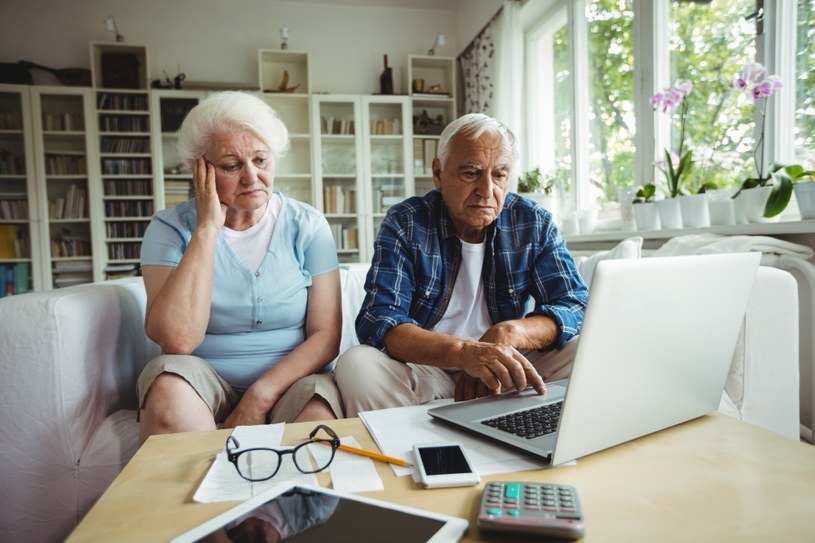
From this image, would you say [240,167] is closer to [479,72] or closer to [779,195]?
[779,195]

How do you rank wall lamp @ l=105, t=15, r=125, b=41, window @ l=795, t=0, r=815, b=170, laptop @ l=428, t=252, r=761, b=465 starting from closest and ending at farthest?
1. laptop @ l=428, t=252, r=761, b=465
2. window @ l=795, t=0, r=815, b=170
3. wall lamp @ l=105, t=15, r=125, b=41

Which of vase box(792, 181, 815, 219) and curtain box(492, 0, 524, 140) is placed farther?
curtain box(492, 0, 524, 140)

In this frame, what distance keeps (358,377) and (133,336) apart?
78 centimetres

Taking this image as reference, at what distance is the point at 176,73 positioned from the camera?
14.6 feet

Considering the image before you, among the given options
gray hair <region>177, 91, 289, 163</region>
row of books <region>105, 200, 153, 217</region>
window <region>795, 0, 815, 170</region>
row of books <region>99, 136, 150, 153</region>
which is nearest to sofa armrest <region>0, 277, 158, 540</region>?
gray hair <region>177, 91, 289, 163</region>

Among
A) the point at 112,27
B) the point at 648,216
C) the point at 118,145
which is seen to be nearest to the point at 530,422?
the point at 648,216

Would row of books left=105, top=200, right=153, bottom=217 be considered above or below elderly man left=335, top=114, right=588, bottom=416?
above

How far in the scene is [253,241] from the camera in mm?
1402

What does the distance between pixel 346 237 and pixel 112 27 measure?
7.89 ft

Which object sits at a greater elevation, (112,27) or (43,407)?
(112,27)

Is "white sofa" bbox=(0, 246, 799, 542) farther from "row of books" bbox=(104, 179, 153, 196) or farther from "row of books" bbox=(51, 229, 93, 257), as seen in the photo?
"row of books" bbox=(51, 229, 93, 257)

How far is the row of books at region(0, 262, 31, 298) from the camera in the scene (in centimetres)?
401

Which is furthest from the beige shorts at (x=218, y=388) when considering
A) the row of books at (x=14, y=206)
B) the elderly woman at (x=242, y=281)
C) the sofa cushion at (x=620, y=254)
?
the row of books at (x=14, y=206)

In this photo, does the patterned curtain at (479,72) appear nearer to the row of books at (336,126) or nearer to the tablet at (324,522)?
the row of books at (336,126)
